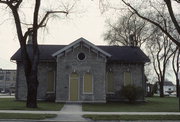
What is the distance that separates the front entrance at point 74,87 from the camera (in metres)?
35.9

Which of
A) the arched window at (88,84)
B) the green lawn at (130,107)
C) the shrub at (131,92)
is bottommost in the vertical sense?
the green lawn at (130,107)

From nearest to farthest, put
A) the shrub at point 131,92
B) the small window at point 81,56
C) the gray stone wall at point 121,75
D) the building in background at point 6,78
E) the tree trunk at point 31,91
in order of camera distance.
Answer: the tree trunk at point 31,91, the shrub at point 131,92, the small window at point 81,56, the gray stone wall at point 121,75, the building in background at point 6,78

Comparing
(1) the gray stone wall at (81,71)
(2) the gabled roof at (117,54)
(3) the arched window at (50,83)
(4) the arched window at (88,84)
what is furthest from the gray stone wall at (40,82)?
(4) the arched window at (88,84)

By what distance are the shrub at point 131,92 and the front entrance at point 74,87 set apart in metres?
4.92

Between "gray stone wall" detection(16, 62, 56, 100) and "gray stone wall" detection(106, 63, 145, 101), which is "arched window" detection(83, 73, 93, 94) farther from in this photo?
"gray stone wall" detection(16, 62, 56, 100)

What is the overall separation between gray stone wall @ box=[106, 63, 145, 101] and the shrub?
135 centimetres

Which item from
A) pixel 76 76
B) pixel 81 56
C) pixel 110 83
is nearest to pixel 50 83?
pixel 76 76

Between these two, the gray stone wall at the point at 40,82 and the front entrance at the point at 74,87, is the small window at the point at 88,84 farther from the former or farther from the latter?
the gray stone wall at the point at 40,82

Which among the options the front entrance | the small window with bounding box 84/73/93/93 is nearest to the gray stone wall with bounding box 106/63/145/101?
the small window with bounding box 84/73/93/93

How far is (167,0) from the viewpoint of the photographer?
23859 millimetres

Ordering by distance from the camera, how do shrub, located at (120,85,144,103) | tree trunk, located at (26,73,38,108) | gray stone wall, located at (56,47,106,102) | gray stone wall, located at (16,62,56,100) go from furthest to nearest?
1. gray stone wall, located at (16,62,56,100)
2. shrub, located at (120,85,144,103)
3. gray stone wall, located at (56,47,106,102)
4. tree trunk, located at (26,73,38,108)

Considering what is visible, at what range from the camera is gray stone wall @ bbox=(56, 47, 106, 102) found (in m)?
35.8

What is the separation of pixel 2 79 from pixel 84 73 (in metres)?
114

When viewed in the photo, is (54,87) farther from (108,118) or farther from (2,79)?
(2,79)
